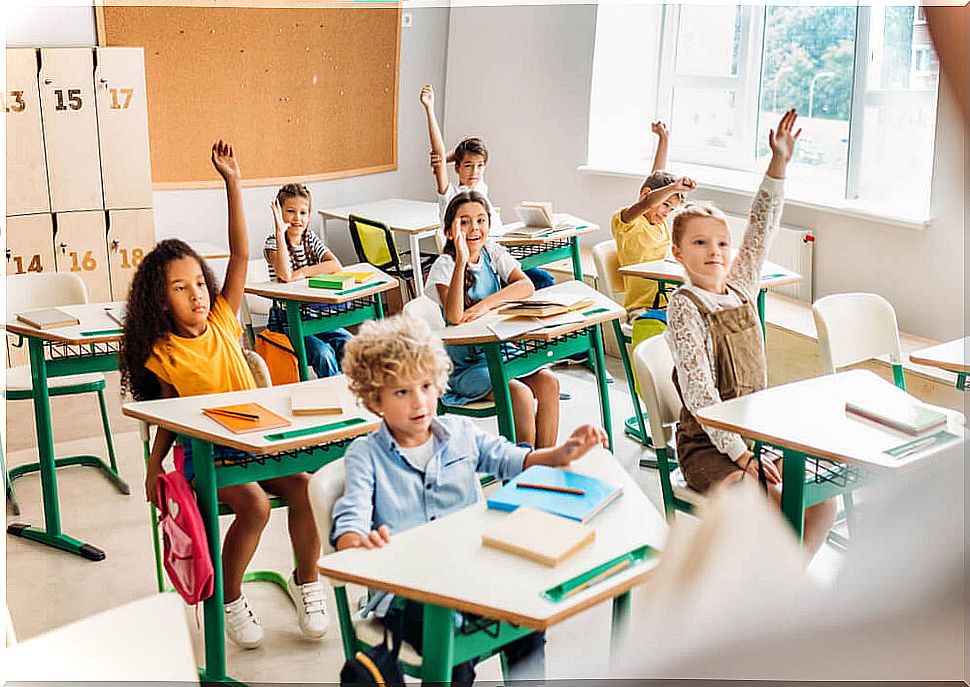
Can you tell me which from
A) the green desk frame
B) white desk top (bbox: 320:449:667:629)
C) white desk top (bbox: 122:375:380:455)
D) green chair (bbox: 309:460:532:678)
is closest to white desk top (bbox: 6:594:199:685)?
white desk top (bbox: 320:449:667:629)

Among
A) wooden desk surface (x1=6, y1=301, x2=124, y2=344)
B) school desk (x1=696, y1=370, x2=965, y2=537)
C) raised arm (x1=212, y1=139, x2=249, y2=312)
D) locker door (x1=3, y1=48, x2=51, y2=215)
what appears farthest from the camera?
locker door (x1=3, y1=48, x2=51, y2=215)

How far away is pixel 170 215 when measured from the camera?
616cm

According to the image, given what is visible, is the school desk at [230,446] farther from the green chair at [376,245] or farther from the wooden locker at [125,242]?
the wooden locker at [125,242]

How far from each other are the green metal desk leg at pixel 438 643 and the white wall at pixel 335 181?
4.71m

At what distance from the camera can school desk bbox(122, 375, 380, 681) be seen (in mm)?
2551

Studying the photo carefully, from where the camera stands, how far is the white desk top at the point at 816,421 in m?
2.43

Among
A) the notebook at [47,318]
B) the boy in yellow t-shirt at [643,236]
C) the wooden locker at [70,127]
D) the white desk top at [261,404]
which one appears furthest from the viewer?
the wooden locker at [70,127]

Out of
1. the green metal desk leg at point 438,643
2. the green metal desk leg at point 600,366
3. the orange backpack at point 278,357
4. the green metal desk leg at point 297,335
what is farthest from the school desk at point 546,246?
the green metal desk leg at point 438,643

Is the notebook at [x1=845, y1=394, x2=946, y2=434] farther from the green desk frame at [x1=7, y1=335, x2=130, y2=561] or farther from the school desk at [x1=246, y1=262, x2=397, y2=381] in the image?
the green desk frame at [x1=7, y1=335, x2=130, y2=561]

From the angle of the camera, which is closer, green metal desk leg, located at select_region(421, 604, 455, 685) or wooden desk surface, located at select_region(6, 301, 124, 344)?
green metal desk leg, located at select_region(421, 604, 455, 685)

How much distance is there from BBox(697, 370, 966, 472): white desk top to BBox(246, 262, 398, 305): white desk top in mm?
1799

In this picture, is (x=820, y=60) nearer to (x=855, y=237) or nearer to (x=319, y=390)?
(x=855, y=237)

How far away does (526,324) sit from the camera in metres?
3.63

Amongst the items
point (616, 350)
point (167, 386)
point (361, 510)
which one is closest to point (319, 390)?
point (167, 386)
